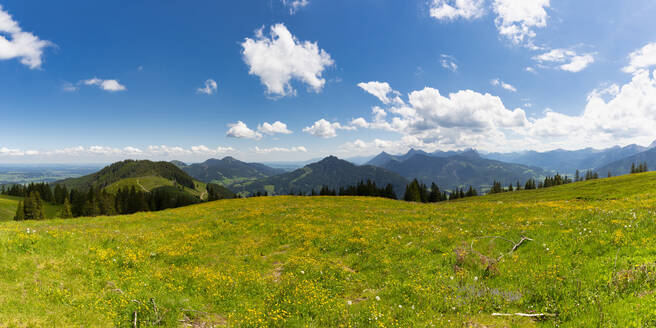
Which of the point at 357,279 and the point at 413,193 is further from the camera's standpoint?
the point at 413,193

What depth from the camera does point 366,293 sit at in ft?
36.3

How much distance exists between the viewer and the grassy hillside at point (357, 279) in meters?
7.96

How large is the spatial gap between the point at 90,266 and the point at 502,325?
17308mm

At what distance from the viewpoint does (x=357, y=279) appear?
12516mm

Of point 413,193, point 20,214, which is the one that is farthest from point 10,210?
point 413,193

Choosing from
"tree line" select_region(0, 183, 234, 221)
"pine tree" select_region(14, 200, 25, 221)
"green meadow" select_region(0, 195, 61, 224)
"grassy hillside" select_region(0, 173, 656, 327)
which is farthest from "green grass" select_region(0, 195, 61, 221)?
"grassy hillside" select_region(0, 173, 656, 327)

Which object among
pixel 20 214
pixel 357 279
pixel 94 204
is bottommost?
pixel 20 214

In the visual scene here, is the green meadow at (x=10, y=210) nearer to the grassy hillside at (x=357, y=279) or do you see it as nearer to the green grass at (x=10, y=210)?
the green grass at (x=10, y=210)

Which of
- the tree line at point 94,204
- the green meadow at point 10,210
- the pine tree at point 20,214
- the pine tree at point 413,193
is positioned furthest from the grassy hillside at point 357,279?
the green meadow at point 10,210

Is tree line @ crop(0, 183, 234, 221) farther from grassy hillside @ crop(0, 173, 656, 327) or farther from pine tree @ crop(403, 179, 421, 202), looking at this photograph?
pine tree @ crop(403, 179, 421, 202)

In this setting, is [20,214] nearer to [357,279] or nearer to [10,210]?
[10,210]

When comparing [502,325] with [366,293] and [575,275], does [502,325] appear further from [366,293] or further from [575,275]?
[366,293]

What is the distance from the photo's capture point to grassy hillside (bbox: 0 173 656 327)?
26.1ft

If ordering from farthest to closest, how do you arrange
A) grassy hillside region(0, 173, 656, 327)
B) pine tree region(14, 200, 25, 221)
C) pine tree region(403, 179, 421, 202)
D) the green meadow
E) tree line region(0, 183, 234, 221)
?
pine tree region(403, 179, 421, 202) < the green meadow < tree line region(0, 183, 234, 221) < pine tree region(14, 200, 25, 221) < grassy hillside region(0, 173, 656, 327)
